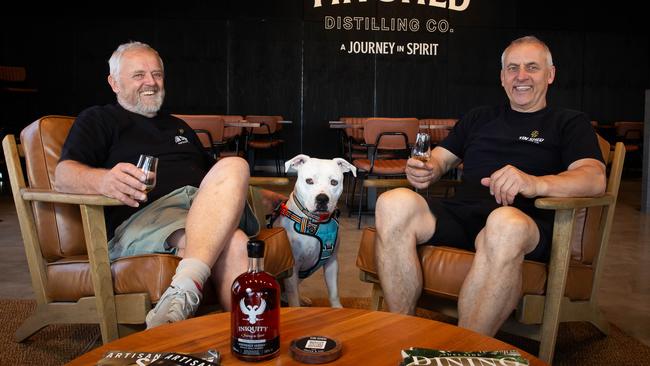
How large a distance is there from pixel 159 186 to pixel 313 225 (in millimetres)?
677

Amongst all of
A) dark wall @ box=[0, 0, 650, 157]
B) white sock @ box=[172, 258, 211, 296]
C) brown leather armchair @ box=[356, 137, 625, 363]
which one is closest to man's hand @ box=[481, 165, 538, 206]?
brown leather armchair @ box=[356, 137, 625, 363]

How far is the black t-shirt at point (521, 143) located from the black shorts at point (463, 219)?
0.25 feet

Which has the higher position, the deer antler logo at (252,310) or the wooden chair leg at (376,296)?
the deer antler logo at (252,310)

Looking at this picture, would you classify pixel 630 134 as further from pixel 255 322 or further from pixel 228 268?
pixel 255 322

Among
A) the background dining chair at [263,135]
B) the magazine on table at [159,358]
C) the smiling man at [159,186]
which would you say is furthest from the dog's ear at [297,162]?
the background dining chair at [263,135]

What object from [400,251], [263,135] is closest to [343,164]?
[400,251]

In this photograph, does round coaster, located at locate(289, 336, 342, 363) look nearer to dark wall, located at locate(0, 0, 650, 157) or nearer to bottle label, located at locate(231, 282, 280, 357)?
bottle label, located at locate(231, 282, 280, 357)

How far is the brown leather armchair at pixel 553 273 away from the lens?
75.2 inches

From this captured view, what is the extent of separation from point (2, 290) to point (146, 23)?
22.9ft

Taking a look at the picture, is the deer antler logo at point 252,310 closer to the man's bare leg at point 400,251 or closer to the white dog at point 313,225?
the man's bare leg at point 400,251

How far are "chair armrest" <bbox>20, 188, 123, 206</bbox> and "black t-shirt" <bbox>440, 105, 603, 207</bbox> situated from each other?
4.32ft

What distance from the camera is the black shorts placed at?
2.13 m

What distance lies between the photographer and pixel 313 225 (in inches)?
101

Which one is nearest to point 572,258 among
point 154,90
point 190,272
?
point 190,272
